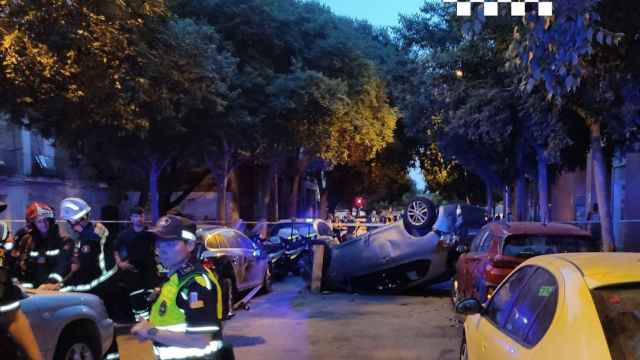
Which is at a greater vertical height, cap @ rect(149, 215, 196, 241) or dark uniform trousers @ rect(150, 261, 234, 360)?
cap @ rect(149, 215, 196, 241)

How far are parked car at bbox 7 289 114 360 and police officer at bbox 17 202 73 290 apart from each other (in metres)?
0.80

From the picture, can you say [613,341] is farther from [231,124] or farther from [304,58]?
[304,58]

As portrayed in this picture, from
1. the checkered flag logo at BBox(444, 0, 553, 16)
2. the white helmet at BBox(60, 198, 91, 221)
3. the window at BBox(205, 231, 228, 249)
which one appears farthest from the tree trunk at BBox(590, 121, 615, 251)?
the white helmet at BBox(60, 198, 91, 221)

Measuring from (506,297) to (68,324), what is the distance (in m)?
3.56

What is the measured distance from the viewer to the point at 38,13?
40.2 ft

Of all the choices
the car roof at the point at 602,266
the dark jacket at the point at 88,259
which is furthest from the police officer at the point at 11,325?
the car roof at the point at 602,266

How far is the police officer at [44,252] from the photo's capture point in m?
7.18

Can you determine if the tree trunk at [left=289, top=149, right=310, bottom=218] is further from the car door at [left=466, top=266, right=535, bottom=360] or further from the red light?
the red light

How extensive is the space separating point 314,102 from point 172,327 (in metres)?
20.8

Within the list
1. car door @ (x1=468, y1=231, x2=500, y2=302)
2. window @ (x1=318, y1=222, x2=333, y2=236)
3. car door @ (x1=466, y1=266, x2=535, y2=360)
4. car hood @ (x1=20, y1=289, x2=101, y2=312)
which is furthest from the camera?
window @ (x1=318, y1=222, x2=333, y2=236)

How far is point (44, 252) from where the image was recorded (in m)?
7.24

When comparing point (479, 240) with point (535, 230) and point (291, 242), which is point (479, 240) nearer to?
point (535, 230)

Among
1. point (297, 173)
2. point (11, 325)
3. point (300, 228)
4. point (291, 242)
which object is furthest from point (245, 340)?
point (297, 173)

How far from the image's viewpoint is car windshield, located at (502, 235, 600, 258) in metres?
9.24
